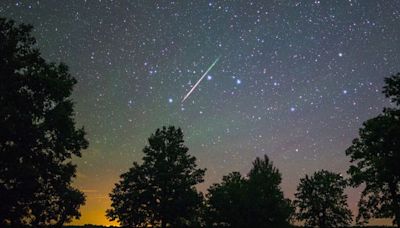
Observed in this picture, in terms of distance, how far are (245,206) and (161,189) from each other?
10.2 m

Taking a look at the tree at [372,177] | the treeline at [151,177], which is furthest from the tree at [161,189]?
the tree at [372,177]

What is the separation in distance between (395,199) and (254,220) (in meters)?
14.8

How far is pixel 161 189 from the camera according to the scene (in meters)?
45.0

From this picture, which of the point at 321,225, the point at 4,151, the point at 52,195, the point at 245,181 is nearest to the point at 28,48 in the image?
the point at 4,151

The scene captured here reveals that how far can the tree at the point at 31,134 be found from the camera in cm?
1922

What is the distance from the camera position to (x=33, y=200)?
20.7 metres

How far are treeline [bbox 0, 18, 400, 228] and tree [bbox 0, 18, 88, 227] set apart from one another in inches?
2.0

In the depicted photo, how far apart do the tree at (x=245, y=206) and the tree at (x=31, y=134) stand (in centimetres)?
2379

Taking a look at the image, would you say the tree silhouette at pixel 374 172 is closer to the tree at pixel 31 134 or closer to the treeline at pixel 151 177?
the treeline at pixel 151 177

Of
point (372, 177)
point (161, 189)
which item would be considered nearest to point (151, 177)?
point (161, 189)

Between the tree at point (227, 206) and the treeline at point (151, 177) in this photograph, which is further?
the tree at point (227, 206)

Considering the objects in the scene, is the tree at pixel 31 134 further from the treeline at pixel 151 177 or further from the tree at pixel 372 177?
the tree at pixel 372 177

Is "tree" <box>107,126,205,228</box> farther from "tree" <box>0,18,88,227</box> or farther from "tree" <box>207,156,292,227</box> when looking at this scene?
"tree" <box>0,18,88,227</box>

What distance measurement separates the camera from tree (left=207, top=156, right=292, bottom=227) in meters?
42.5
